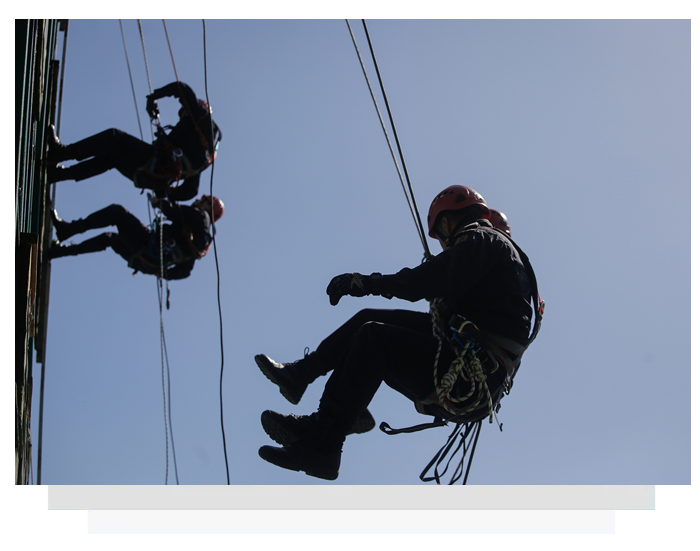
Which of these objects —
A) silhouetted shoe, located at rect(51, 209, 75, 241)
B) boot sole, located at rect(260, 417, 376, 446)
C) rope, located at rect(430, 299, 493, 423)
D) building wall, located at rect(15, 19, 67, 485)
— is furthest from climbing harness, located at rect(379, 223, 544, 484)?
silhouetted shoe, located at rect(51, 209, 75, 241)

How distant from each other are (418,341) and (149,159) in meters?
3.90

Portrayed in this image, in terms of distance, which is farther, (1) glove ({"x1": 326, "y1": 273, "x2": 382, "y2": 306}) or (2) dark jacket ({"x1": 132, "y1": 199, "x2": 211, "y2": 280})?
(2) dark jacket ({"x1": 132, "y1": 199, "x2": 211, "y2": 280})

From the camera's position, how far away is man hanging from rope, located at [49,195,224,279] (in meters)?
6.98

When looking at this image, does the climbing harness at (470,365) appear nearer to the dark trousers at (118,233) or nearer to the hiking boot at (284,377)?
the hiking boot at (284,377)

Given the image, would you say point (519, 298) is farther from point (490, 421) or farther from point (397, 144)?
point (397, 144)

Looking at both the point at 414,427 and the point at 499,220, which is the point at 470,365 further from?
the point at 499,220

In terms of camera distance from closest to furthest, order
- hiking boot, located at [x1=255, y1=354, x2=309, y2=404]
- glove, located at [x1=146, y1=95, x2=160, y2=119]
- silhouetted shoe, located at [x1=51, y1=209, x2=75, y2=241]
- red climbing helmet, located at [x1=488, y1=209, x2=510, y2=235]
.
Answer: hiking boot, located at [x1=255, y1=354, x2=309, y2=404], red climbing helmet, located at [x1=488, y1=209, x2=510, y2=235], glove, located at [x1=146, y1=95, x2=160, y2=119], silhouetted shoe, located at [x1=51, y1=209, x2=75, y2=241]

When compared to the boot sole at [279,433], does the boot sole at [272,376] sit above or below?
above

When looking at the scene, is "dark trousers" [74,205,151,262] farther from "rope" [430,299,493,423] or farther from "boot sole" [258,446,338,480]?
"rope" [430,299,493,423]

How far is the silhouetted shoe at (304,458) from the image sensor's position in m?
3.19

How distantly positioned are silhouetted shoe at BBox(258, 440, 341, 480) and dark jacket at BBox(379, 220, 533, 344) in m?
0.74

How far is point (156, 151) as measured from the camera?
6434 millimetres

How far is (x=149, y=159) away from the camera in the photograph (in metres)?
6.37

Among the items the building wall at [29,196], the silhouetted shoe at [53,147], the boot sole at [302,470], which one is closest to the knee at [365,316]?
the boot sole at [302,470]
